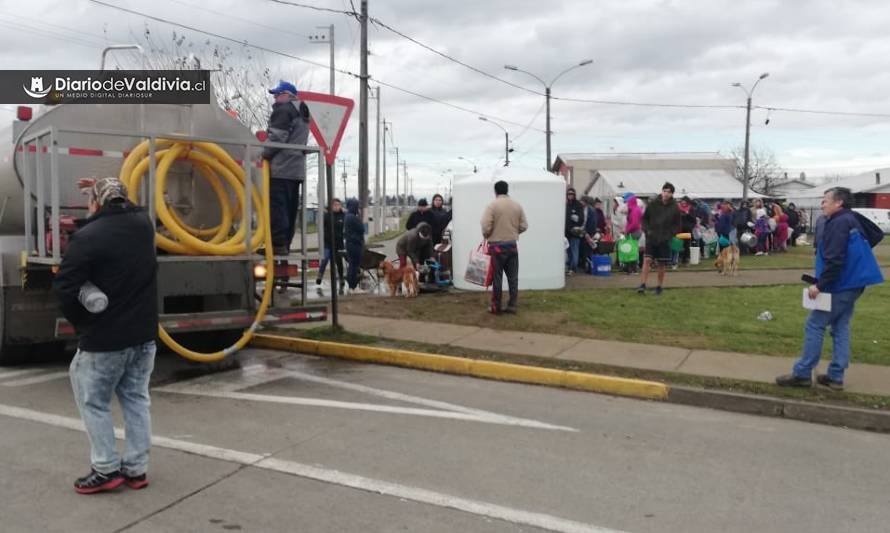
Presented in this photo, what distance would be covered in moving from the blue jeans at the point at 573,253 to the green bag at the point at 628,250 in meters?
1.27

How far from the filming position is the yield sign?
329 inches

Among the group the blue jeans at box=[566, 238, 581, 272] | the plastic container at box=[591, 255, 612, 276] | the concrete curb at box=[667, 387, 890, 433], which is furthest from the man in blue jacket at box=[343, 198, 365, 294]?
the concrete curb at box=[667, 387, 890, 433]

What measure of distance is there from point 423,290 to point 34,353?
6.22 m

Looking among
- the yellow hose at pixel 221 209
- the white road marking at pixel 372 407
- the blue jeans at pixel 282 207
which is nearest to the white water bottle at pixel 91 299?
the white road marking at pixel 372 407

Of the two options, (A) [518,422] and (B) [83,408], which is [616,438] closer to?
(A) [518,422]

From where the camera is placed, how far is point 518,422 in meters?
6.04

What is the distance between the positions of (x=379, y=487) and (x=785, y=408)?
12.3ft

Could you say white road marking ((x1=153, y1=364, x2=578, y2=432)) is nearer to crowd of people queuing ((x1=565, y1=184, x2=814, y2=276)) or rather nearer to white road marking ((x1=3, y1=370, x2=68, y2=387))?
white road marking ((x1=3, y1=370, x2=68, y2=387))

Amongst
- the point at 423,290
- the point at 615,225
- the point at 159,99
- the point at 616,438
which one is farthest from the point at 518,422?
the point at 615,225

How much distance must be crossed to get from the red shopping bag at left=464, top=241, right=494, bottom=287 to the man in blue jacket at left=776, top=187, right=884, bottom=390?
6.04 metres

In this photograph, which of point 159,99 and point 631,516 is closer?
point 631,516

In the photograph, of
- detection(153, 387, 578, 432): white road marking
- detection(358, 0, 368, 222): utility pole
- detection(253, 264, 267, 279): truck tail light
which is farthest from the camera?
detection(358, 0, 368, 222): utility pole

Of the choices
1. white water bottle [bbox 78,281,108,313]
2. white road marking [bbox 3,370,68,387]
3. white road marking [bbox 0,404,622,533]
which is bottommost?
white road marking [bbox 0,404,622,533]

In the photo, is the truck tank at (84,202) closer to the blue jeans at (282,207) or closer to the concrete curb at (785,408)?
the blue jeans at (282,207)
